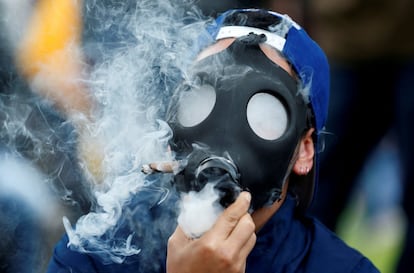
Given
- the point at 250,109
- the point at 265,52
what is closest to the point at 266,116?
the point at 250,109

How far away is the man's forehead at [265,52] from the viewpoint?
8.38ft

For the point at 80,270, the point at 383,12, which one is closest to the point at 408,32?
the point at 383,12

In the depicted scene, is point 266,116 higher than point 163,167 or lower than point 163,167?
higher

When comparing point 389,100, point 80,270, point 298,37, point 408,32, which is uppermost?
point 298,37

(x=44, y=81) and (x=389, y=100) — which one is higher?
(x=44, y=81)

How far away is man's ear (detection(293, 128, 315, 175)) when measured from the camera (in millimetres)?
2613

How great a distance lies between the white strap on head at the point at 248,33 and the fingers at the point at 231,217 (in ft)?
1.52

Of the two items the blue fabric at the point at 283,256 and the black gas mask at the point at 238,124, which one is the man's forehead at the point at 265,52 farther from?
the blue fabric at the point at 283,256

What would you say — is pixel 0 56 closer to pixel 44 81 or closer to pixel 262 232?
pixel 44 81

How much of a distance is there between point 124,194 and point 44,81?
469mm

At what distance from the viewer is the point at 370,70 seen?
4.32m

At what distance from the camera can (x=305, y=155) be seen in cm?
265

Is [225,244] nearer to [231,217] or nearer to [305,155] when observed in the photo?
[231,217]

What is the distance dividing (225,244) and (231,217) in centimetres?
6
